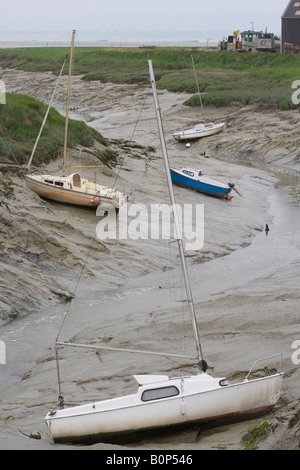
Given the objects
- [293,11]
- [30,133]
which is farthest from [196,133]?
[293,11]

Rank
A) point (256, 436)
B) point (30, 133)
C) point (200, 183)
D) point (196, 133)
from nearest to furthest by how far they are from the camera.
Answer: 1. point (256, 436)
2. point (30, 133)
3. point (200, 183)
4. point (196, 133)

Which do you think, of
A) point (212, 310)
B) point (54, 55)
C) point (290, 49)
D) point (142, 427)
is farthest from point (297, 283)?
point (54, 55)

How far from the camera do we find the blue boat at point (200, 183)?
37.9 metres

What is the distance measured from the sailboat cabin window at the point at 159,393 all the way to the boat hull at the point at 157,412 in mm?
101

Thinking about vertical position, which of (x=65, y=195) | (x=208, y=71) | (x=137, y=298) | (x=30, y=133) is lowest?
(x=137, y=298)

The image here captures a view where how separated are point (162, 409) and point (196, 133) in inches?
1932

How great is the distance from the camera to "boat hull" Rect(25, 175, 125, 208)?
3033 cm

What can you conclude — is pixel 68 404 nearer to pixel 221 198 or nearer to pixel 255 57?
pixel 221 198

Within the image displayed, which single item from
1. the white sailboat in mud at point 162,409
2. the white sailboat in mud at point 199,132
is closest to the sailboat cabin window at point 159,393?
the white sailboat in mud at point 162,409

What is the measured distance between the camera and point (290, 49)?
3787 inches

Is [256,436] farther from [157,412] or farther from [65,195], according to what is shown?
[65,195]

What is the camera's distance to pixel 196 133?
199ft

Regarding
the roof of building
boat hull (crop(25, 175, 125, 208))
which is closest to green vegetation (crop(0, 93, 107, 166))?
boat hull (crop(25, 175, 125, 208))

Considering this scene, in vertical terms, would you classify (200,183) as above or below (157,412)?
below
